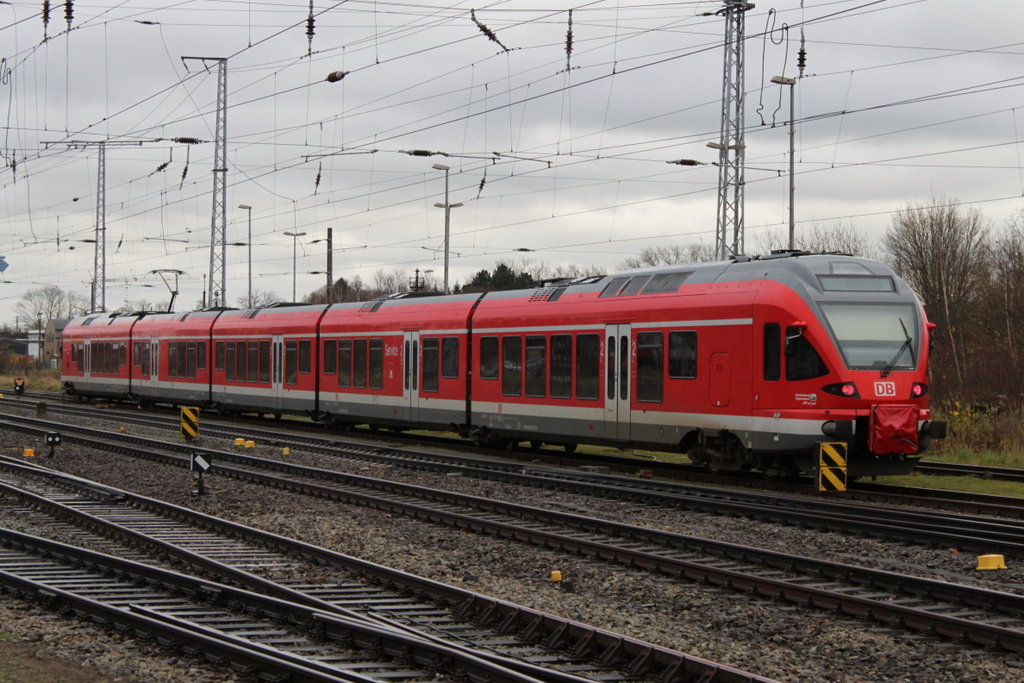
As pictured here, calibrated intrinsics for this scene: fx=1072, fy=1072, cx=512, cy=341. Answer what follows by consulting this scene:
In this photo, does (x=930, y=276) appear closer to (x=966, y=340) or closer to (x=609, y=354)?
(x=966, y=340)

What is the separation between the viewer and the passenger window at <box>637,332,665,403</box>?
726 inches

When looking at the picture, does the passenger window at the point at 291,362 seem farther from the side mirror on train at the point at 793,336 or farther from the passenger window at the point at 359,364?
the side mirror on train at the point at 793,336

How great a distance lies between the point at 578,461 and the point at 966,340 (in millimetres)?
21481

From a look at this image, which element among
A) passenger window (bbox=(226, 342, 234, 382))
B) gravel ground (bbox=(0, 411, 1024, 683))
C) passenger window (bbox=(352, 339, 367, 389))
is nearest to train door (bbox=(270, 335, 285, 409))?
passenger window (bbox=(226, 342, 234, 382))

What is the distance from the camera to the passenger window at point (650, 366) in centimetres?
1845

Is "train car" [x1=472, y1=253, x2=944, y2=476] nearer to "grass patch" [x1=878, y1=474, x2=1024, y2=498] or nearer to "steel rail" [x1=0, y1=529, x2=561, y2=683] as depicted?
"grass patch" [x1=878, y1=474, x2=1024, y2=498]

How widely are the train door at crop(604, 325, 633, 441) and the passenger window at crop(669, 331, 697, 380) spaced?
111cm

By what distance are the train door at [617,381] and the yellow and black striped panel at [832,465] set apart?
4455mm

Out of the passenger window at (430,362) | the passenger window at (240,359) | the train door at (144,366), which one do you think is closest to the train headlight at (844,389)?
the passenger window at (430,362)

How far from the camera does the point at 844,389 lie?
51.0 feet

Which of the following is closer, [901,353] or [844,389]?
[844,389]

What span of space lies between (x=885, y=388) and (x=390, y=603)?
30.0ft

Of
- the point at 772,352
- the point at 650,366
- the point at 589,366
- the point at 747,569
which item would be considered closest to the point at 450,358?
the point at 589,366

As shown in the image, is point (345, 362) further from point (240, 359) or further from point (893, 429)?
point (893, 429)
